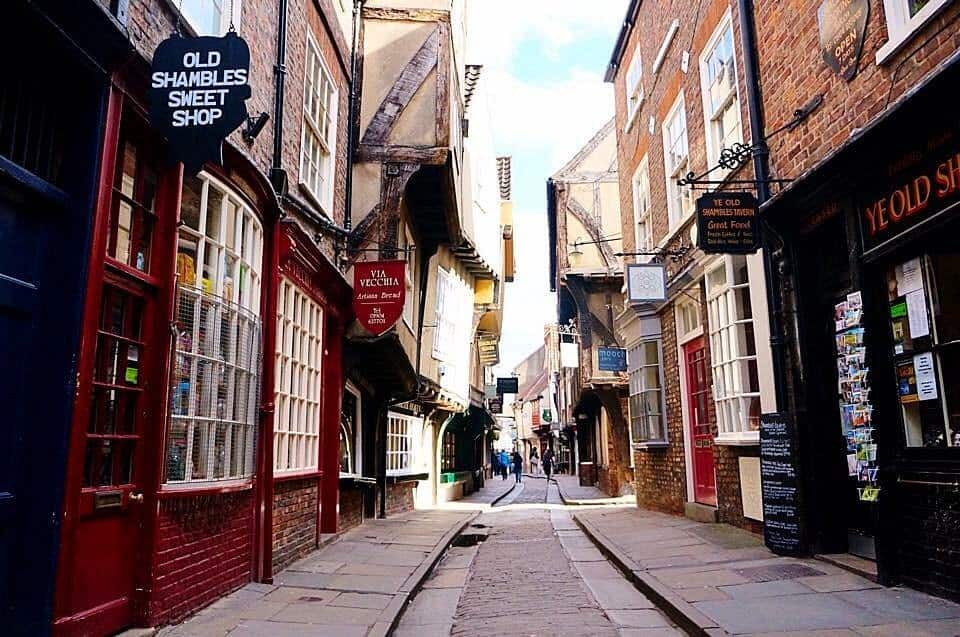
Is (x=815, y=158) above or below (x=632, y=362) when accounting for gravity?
above

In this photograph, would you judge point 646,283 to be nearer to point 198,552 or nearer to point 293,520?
point 293,520

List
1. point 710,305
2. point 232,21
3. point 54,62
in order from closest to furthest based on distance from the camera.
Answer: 1. point 54,62
2. point 232,21
3. point 710,305

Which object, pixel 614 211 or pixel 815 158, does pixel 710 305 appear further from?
pixel 614 211

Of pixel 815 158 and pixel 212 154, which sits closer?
pixel 212 154

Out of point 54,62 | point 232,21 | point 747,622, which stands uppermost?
point 232,21

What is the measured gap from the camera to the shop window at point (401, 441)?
48.3 feet

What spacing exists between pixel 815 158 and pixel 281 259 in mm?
5447

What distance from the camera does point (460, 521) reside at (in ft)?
45.2

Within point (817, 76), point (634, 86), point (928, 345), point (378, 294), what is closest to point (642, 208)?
Answer: point (634, 86)

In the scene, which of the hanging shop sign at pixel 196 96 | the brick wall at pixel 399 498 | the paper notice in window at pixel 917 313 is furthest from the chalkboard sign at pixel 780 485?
the brick wall at pixel 399 498

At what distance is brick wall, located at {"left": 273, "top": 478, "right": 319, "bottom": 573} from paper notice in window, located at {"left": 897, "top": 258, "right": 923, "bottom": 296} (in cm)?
609

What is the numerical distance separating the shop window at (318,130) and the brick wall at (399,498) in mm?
6315

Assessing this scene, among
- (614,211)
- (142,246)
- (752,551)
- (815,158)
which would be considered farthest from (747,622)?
(614,211)

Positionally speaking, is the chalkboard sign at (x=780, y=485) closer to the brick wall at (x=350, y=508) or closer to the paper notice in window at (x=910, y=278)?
the paper notice in window at (x=910, y=278)
